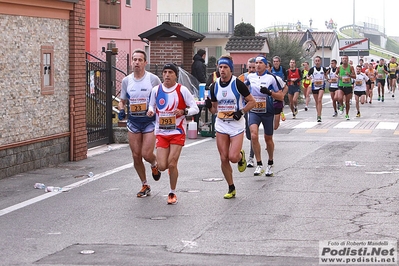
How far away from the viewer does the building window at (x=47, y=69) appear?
601 inches

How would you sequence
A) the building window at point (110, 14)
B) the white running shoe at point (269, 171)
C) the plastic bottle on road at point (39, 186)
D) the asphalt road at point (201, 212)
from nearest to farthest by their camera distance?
the asphalt road at point (201, 212) → the plastic bottle on road at point (39, 186) → the white running shoe at point (269, 171) → the building window at point (110, 14)

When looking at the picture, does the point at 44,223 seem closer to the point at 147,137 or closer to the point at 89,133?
the point at 147,137

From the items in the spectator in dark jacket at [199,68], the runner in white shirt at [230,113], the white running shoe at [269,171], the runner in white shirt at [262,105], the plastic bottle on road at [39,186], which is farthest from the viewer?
the spectator in dark jacket at [199,68]

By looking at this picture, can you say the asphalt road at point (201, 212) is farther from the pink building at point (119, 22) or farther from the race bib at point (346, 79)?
the pink building at point (119, 22)

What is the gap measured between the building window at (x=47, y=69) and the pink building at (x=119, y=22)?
1544cm

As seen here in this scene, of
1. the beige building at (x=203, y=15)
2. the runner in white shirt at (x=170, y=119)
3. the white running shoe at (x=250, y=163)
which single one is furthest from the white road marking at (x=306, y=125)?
the beige building at (x=203, y=15)

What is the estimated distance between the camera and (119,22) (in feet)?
121

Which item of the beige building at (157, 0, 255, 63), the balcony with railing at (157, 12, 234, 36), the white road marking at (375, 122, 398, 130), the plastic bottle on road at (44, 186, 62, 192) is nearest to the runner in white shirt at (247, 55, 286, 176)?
the plastic bottle on road at (44, 186, 62, 192)

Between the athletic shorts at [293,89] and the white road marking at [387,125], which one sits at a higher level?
the athletic shorts at [293,89]

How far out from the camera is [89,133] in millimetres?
18594

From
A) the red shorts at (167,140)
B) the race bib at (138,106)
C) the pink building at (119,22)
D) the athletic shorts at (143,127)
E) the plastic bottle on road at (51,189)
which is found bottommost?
the plastic bottle on road at (51,189)

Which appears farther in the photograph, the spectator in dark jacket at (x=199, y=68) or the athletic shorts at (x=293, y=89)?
the athletic shorts at (x=293, y=89)

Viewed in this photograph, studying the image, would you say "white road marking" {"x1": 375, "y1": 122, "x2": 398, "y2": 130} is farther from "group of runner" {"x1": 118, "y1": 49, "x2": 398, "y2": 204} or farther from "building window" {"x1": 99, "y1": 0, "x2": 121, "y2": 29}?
"building window" {"x1": 99, "y1": 0, "x2": 121, "y2": 29}

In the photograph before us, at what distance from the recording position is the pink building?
34.0m
